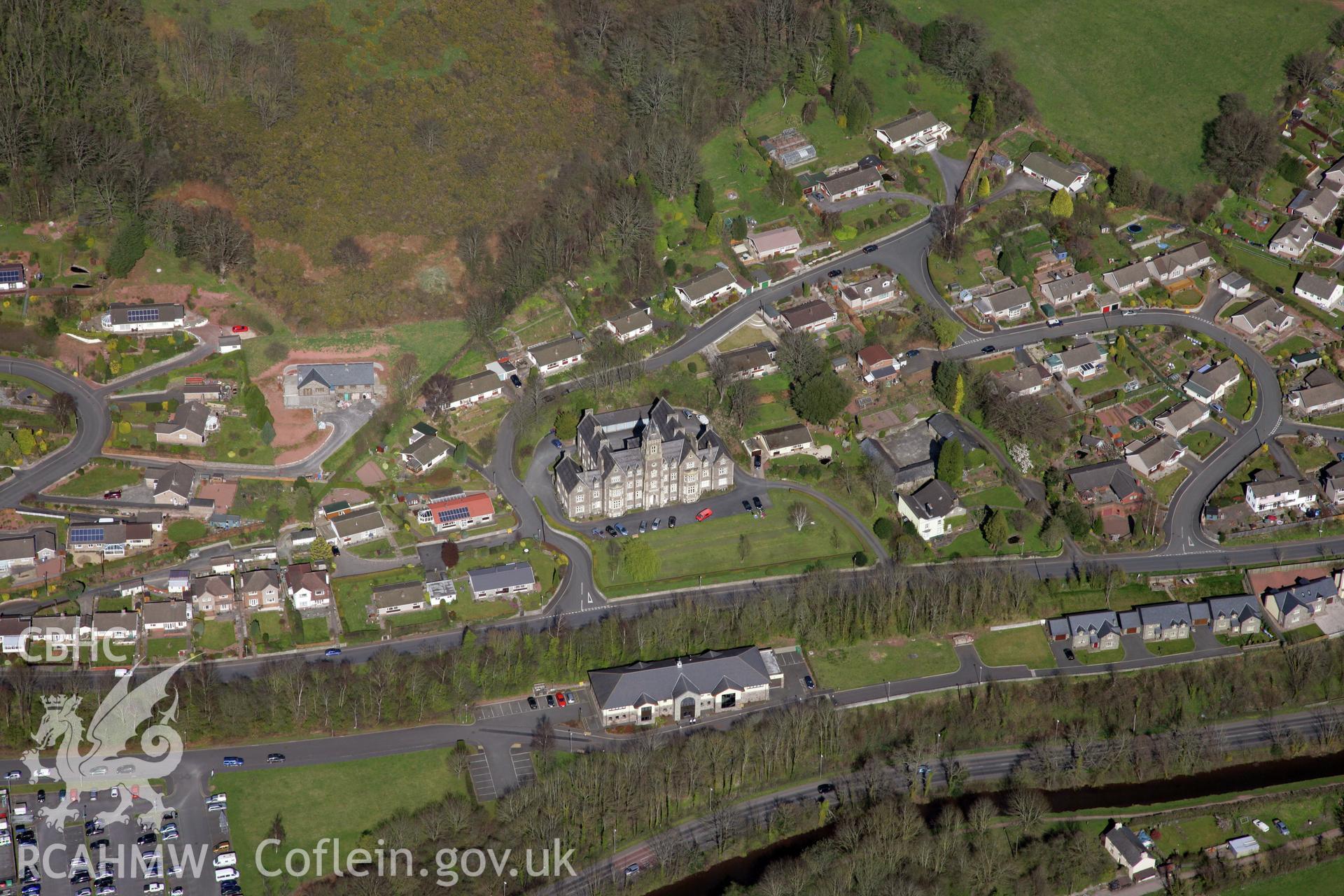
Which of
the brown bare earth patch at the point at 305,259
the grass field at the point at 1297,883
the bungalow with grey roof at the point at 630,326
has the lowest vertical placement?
the grass field at the point at 1297,883

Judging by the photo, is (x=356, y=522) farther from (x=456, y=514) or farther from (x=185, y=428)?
(x=185, y=428)

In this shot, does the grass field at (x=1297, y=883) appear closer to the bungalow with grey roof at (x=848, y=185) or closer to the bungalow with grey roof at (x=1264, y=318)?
the bungalow with grey roof at (x=1264, y=318)

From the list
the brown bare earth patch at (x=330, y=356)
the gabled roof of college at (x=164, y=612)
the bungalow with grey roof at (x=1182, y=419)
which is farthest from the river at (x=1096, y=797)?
the brown bare earth patch at (x=330, y=356)

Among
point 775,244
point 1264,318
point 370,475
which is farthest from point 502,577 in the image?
point 1264,318

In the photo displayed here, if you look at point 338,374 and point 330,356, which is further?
point 330,356

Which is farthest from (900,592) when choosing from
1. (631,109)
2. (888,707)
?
(631,109)

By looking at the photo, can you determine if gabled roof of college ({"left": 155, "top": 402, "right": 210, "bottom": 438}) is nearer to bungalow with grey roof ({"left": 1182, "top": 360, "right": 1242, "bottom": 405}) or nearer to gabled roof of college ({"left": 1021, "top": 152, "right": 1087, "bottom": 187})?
gabled roof of college ({"left": 1021, "top": 152, "right": 1087, "bottom": 187})
